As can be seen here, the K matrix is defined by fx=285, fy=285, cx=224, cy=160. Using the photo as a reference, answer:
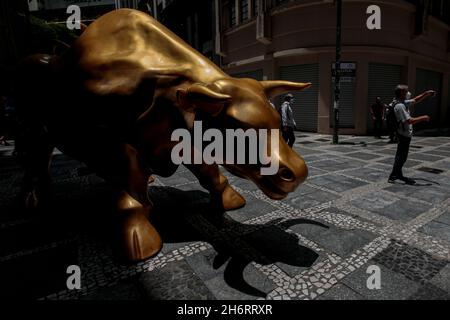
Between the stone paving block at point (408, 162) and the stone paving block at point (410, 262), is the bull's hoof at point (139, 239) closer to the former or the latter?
the stone paving block at point (410, 262)

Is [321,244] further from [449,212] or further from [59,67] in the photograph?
[59,67]

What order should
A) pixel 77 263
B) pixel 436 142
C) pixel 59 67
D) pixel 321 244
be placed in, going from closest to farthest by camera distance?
1. pixel 77 263
2. pixel 321 244
3. pixel 59 67
4. pixel 436 142

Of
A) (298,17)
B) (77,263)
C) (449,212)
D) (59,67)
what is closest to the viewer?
(77,263)

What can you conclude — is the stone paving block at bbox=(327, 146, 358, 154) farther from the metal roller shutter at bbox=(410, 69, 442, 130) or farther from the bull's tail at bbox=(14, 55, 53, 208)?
the metal roller shutter at bbox=(410, 69, 442, 130)

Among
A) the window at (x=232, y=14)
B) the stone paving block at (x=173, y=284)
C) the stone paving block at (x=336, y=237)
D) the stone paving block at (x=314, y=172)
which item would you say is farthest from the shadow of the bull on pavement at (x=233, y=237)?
the window at (x=232, y=14)

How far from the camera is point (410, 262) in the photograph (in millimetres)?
2541

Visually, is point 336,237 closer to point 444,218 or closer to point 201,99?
point 444,218

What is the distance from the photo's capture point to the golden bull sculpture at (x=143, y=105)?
2.27 meters

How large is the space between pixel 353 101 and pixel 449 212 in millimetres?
10055

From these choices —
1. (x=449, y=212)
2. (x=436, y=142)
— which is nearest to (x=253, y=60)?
(x=436, y=142)

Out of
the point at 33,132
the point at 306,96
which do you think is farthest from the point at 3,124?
the point at 306,96

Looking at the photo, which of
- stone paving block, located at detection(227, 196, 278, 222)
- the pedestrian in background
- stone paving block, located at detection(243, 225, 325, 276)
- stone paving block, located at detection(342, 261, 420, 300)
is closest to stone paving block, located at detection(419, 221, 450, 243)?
stone paving block, located at detection(342, 261, 420, 300)

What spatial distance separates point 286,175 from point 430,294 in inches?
54.0
